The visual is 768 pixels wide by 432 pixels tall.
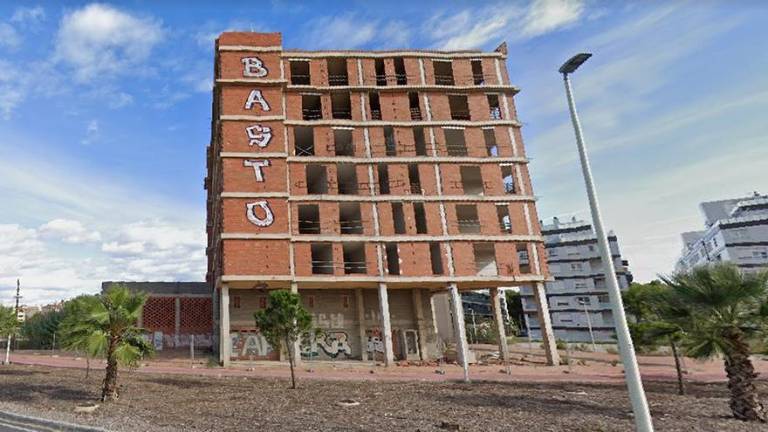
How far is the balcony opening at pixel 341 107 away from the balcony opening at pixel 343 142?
9.97 feet

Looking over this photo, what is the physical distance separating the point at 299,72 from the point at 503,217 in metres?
24.9

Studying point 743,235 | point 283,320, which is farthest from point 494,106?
point 743,235

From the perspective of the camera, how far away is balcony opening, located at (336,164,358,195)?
141 feet

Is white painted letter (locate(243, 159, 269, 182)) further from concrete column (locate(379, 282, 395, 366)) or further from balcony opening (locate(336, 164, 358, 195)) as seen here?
concrete column (locate(379, 282, 395, 366))

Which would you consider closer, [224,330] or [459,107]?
[224,330]

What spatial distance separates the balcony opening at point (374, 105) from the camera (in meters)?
45.5

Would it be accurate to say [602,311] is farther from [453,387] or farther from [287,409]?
[287,409]

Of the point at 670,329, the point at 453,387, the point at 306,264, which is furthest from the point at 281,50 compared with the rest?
the point at 670,329

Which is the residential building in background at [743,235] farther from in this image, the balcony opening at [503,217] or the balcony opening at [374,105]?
the balcony opening at [374,105]

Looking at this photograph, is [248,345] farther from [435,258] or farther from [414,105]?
[414,105]

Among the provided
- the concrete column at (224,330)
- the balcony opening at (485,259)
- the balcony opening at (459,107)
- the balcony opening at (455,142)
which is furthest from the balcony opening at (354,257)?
the balcony opening at (459,107)

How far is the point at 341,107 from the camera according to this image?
47188mm

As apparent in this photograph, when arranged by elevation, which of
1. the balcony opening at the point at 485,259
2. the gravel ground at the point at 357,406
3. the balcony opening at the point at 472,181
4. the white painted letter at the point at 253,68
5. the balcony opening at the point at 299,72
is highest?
the balcony opening at the point at 299,72

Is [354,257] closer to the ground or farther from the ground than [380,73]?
closer to the ground
